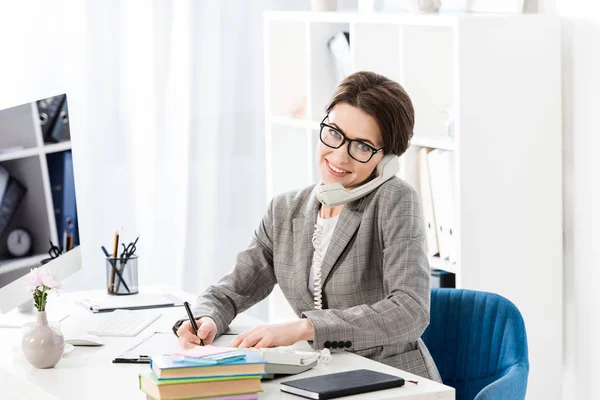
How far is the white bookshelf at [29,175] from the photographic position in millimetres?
2182

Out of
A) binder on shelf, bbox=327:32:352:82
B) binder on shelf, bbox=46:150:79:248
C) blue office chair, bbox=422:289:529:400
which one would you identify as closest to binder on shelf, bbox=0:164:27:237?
binder on shelf, bbox=46:150:79:248

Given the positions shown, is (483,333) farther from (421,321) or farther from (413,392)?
(413,392)

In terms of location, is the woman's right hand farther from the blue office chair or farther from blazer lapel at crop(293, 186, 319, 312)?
the blue office chair

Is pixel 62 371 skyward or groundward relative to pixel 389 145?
groundward

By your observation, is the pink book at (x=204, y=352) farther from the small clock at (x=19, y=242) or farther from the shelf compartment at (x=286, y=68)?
the shelf compartment at (x=286, y=68)

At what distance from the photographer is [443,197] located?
2.88 meters

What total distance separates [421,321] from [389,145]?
0.41 meters

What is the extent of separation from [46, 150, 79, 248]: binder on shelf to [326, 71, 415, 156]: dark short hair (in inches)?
31.0

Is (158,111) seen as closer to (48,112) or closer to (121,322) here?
(48,112)

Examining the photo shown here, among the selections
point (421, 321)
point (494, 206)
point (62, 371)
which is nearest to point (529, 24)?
point (494, 206)

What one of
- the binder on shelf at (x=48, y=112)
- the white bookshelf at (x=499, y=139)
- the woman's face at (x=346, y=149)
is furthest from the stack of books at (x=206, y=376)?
the white bookshelf at (x=499, y=139)

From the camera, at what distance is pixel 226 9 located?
404cm

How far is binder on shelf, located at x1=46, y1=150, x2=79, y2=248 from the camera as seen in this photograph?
8.00 ft

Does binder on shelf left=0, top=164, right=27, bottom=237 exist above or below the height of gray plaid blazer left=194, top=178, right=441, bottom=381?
above
